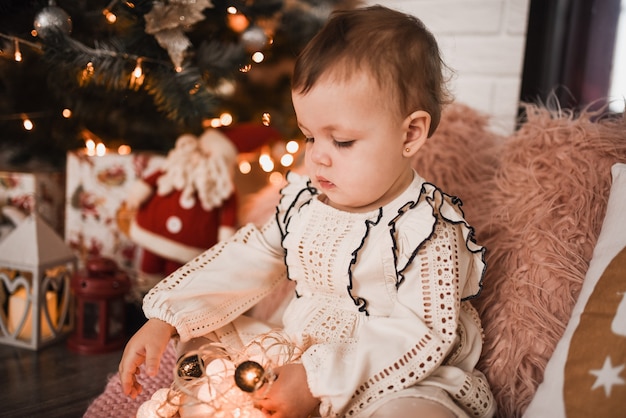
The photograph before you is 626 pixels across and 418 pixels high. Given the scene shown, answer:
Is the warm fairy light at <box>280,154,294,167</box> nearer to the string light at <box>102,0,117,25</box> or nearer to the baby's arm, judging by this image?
the string light at <box>102,0,117,25</box>

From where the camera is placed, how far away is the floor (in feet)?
3.24

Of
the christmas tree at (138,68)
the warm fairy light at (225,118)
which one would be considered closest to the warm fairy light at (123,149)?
the christmas tree at (138,68)

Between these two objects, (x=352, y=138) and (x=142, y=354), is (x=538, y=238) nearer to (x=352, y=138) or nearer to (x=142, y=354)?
(x=352, y=138)

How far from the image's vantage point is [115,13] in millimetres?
1162

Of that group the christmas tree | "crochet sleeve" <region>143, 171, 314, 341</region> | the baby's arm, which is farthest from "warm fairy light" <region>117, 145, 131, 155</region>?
the baby's arm

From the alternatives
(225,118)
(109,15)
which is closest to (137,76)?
(109,15)

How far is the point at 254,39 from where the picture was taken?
4.06ft

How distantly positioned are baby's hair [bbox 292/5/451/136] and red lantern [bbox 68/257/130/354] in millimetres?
663

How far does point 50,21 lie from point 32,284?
55 centimetres

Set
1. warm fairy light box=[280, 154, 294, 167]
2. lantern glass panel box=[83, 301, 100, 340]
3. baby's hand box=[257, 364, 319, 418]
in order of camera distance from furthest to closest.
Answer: warm fairy light box=[280, 154, 294, 167], lantern glass panel box=[83, 301, 100, 340], baby's hand box=[257, 364, 319, 418]

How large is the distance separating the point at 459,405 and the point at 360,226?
0.96ft

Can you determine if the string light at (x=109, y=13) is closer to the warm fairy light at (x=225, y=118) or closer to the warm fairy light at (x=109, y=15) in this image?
the warm fairy light at (x=109, y=15)

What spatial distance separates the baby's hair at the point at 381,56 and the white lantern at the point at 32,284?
73 centimetres

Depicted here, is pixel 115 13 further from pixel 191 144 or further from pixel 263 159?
pixel 263 159
